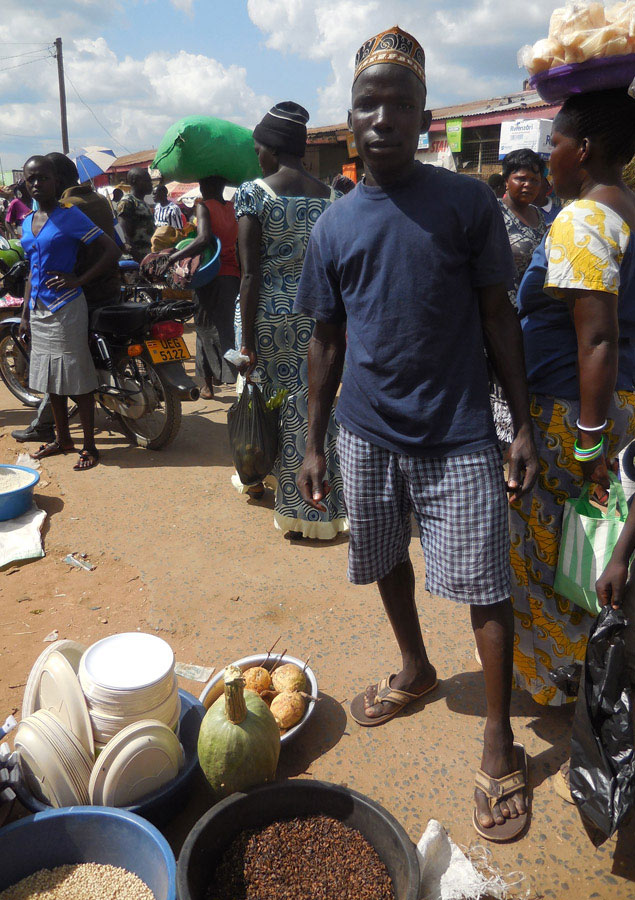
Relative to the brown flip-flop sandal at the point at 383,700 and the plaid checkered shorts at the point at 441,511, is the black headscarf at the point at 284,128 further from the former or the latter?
the brown flip-flop sandal at the point at 383,700

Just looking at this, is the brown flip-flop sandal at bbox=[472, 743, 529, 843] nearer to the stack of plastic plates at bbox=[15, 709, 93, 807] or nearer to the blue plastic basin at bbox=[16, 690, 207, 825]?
the blue plastic basin at bbox=[16, 690, 207, 825]

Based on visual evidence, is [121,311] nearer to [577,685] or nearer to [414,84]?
[414,84]

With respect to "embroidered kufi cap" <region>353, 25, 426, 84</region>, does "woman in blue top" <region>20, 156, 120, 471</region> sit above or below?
below

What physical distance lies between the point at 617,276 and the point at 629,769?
1.28 meters

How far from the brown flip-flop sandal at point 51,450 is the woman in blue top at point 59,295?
0.21 meters

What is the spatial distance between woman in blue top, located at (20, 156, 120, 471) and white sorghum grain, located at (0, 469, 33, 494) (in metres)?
0.67

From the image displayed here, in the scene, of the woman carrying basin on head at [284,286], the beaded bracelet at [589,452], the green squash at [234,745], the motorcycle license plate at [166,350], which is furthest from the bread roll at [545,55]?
the motorcycle license plate at [166,350]

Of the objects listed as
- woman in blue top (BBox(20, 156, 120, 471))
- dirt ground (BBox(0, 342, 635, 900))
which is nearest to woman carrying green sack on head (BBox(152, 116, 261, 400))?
woman in blue top (BBox(20, 156, 120, 471))

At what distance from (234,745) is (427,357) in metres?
1.20

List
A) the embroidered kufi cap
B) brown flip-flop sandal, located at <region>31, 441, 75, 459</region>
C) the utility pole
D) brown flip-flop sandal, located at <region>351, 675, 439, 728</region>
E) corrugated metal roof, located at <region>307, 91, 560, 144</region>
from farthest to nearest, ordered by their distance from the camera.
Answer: the utility pole < corrugated metal roof, located at <region>307, 91, 560, 144</region> < brown flip-flop sandal, located at <region>31, 441, 75, 459</region> < brown flip-flop sandal, located at <region>351, 675, 439, 728</region> < the embroidered kufi cap

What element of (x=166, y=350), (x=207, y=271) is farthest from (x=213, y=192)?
(x=166, y=350)

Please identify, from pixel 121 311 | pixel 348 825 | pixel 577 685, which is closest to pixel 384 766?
pixel 348 825

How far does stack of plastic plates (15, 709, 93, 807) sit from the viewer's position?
1.78 m

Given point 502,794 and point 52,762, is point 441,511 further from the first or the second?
point 52,762
